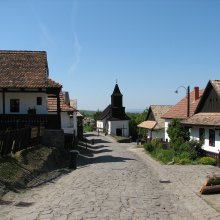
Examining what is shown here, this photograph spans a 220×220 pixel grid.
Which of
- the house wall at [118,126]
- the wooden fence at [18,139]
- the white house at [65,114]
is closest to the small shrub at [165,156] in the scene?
the wooden fence at [18,139]

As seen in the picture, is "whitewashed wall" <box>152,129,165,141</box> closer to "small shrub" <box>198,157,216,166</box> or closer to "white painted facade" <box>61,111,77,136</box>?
"white painted facade" <box>61,111,77,136</box>

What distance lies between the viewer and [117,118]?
251ft

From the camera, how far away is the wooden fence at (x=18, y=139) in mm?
19422

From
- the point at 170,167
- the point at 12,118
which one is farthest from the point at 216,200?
the point at 12,118

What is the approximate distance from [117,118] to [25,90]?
4734cm

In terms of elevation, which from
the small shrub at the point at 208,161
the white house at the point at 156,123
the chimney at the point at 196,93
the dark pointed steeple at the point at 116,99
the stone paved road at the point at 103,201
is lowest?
the stone paved road at the point at 103,201

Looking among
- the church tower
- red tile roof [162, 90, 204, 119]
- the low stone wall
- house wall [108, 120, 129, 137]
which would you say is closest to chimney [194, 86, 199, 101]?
red tile roof [162, 90, 204, 119]

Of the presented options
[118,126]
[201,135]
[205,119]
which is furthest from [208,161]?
[118,126]

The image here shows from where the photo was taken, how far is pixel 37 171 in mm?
19641

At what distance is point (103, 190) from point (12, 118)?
585 inches

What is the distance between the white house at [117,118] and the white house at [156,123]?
60.7 feet

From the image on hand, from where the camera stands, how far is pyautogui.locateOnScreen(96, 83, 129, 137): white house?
75.4m

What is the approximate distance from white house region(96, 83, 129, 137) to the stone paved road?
5539 cm

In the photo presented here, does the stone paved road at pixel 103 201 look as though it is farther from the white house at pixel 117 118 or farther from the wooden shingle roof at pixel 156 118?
the white house at pixel 117 118
